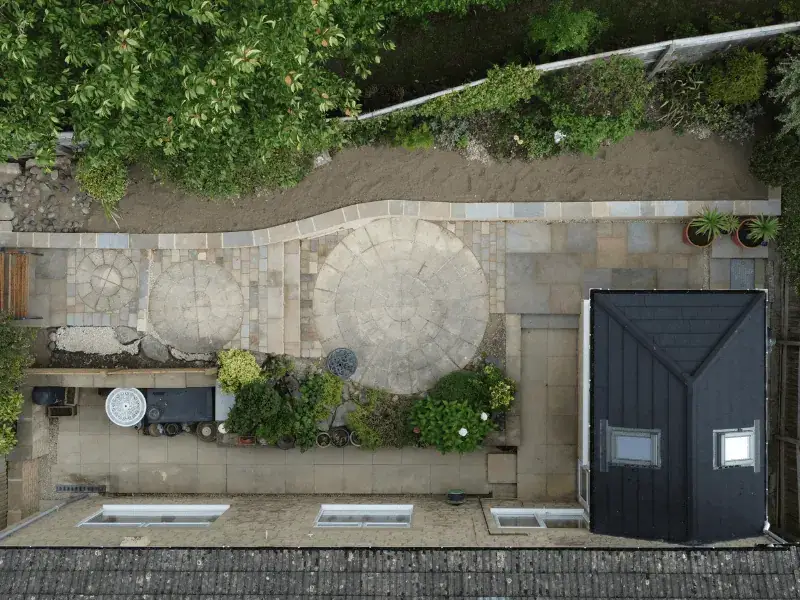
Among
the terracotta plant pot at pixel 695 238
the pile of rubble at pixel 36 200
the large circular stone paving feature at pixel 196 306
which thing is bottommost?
the large circular stone paving feature at pixel 196 306

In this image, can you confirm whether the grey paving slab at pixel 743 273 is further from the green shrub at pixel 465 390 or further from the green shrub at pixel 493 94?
the green shrub at pixel 465 390

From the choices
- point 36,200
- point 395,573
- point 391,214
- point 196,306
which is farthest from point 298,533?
point 36,200

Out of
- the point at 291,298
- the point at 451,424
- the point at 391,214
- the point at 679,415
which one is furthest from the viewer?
the point at 291,298

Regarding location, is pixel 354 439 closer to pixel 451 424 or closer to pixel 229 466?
pixel 451 424

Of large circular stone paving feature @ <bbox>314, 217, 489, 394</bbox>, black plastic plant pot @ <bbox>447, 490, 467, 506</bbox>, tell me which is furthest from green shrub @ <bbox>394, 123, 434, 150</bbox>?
black plastic plant pot @ <bbox>447, 490, 467, 506</bbox>

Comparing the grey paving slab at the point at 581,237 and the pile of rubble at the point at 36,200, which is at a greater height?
the pile of rubble at the point at 36,200

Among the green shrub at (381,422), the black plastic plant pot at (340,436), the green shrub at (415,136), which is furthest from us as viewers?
the black plastic plant pot at (340,436)

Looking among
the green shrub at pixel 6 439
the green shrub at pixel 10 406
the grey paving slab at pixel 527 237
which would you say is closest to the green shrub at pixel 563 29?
the grey paving slab at pixel 527 237
